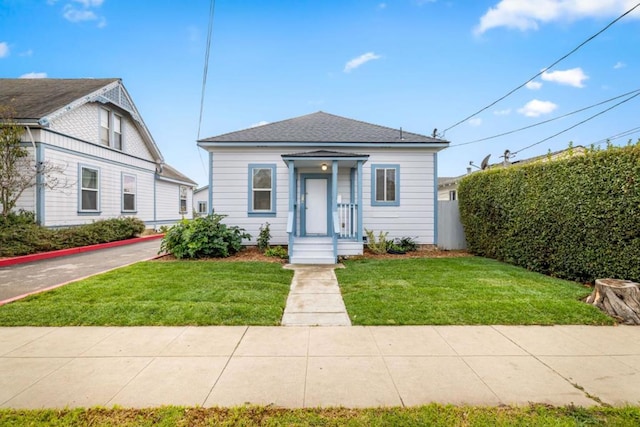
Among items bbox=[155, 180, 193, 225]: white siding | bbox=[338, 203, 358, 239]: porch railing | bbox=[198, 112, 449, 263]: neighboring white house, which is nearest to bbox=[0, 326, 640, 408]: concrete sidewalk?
bbox=[338, 203, 358, 239]: porch railing

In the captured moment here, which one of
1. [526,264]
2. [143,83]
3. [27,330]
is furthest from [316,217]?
[143,83]

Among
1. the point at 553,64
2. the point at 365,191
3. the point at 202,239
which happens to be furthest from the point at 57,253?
the point at 553,64

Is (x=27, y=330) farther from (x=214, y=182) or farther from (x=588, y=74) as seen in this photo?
(x=588, y=74)

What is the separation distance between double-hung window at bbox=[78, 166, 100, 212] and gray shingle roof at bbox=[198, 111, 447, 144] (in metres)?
5.41

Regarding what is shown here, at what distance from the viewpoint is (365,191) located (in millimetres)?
9625

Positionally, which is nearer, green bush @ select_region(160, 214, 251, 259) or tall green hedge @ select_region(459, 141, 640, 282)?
tall green hedge @ select_region(459, 141, 640, 282)

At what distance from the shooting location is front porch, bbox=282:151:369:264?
7.90 m

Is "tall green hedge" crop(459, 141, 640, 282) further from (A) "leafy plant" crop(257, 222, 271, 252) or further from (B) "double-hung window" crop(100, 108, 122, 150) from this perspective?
(B) "double-hung window" crop(100, 108, 122, 150)

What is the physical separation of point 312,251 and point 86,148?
969cm

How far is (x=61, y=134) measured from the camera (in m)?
9.63

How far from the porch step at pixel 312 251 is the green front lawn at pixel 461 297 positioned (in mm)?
1012

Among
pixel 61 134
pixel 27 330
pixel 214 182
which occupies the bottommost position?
pixel 27 330

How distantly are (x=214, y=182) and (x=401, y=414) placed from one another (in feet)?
28.3

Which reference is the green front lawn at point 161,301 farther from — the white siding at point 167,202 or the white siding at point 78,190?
the white siding at point 167,202
